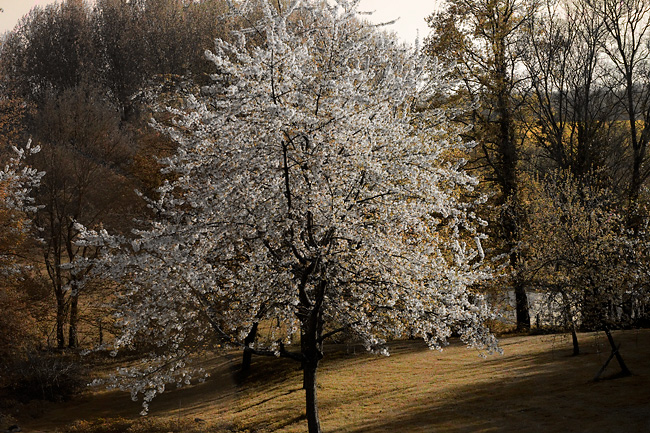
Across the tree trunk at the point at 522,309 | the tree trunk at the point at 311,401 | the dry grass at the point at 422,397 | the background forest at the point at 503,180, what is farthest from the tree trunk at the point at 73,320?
the tree trunk at the point at 522,309

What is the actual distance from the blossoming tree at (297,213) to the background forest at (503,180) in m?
2.63

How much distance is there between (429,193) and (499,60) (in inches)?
633

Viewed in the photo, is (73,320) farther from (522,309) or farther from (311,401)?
(522,309)

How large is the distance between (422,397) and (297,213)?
8154 millimetres

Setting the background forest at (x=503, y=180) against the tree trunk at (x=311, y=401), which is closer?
the tree trunk at (x=311, y=401)

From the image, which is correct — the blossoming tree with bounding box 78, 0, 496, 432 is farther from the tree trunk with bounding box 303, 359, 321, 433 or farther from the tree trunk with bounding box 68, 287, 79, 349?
the tree trunk with bounding box 68, 287, 79, 349

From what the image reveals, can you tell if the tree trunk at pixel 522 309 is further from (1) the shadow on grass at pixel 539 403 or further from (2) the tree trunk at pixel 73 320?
(2) the tree trunk at pixel 73 320

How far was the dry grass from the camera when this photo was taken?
1212cm

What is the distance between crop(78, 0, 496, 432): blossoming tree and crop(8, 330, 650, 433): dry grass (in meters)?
3.72

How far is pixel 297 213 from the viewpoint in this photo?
9008 millimetres

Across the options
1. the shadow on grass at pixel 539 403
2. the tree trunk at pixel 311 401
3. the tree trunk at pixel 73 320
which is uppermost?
the tree trunk at pixel 73 320

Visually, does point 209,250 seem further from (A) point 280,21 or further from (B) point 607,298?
(B) point 607,298

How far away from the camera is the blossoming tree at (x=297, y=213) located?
863cm

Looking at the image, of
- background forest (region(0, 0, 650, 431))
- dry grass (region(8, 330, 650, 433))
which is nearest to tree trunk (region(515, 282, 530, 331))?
background forest (region(0, 0, 650, 431))
